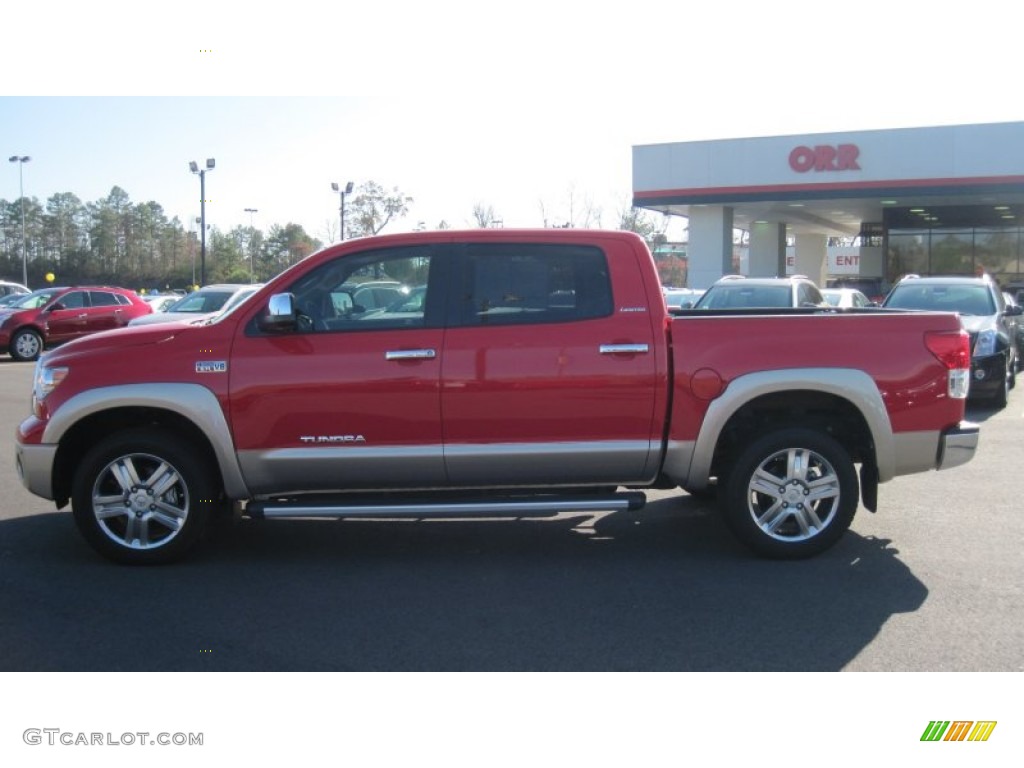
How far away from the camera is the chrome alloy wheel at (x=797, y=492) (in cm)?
629

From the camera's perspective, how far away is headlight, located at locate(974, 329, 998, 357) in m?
13.0

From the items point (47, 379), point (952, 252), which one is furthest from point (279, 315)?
point (952, 252)

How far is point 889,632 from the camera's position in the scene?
516 centimetres

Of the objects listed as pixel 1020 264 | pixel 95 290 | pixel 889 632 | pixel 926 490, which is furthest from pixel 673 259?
pixel 889 632

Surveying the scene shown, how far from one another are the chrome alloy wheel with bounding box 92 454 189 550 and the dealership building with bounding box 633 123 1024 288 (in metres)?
29.4

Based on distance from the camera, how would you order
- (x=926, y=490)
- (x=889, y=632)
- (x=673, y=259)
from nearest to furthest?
(x=889, y=632), (x=926, y=490), (x=673, y=259)

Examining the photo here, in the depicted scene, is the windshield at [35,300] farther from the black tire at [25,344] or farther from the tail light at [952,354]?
the tail light at [952,354]

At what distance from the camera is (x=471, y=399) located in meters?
6.12

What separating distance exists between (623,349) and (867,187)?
94.2 feet

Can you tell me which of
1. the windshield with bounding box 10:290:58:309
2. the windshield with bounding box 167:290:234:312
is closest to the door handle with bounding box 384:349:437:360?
the windshield with bounding box 167:290:234:312

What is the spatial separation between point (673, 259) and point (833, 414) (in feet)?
150

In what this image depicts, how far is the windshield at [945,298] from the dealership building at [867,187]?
1850 cm

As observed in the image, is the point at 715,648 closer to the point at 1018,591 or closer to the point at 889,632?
the point at 889,632

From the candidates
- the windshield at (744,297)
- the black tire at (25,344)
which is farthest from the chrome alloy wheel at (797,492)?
the black tire at (25,344)
